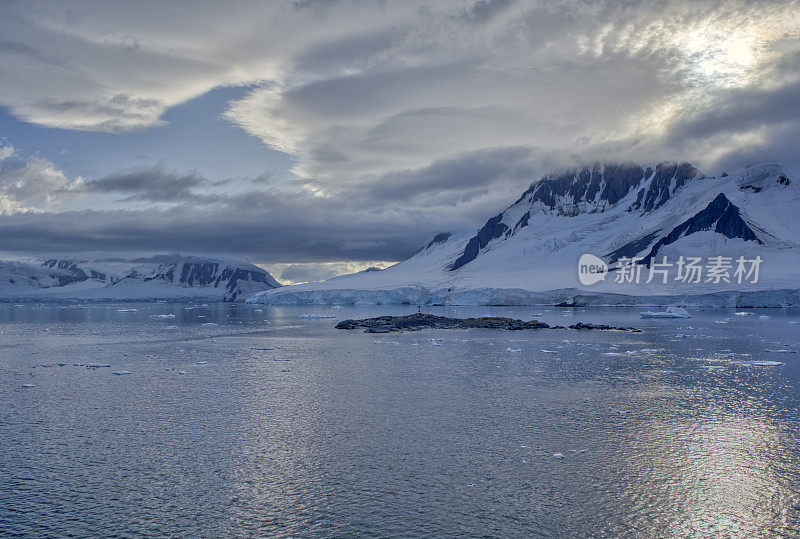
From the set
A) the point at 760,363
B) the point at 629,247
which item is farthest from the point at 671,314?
the point at 629,247

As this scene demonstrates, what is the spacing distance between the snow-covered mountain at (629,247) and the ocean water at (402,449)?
6691 cm

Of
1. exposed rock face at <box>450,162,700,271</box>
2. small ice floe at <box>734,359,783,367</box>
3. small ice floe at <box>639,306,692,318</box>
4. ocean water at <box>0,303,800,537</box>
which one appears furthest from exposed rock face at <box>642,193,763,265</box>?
ocean water at <box>0,303,800,537</box>

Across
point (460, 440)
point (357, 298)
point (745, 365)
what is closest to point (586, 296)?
point (357, 298)

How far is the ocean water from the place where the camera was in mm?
9773

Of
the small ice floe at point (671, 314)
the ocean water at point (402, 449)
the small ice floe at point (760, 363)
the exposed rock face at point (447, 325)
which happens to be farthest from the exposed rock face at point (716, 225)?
the ocean water at point (402, 449)

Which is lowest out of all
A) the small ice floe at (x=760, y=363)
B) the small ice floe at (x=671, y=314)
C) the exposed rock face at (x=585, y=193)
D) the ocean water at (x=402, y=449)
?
the ocean water at (x=402, y=449)

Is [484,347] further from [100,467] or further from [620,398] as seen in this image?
[100,467]

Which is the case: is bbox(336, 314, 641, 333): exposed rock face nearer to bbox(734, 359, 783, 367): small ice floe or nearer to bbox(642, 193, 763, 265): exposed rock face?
bbox(734, 359, 783, 367): small ice floe

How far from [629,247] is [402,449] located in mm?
119657

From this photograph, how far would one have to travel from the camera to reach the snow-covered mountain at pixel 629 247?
90250 millimetres

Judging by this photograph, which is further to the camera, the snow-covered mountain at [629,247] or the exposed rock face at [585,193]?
the exposed rock face at [585,193]

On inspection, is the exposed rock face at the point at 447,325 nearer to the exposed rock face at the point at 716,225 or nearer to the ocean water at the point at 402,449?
the ocean water at the point at 402,449

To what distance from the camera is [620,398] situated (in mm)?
19188

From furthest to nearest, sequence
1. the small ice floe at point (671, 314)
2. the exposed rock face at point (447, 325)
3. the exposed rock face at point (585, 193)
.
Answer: the exposed rock face at point (585, 193), the small ice floe at point (671, 314), the exposed rock face at point (447, 325)
